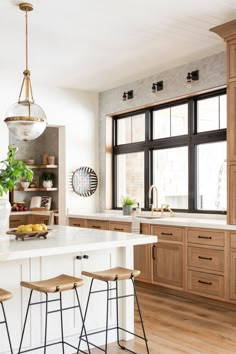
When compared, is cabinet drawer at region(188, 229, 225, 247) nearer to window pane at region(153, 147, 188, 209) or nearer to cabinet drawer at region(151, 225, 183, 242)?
cabinet drawer at region(151, 225, 183, 242)

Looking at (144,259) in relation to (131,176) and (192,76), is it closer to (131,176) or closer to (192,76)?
(131,176)

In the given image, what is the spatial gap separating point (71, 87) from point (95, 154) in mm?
1096

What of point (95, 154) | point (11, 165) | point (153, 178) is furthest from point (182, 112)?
point (11, 165)

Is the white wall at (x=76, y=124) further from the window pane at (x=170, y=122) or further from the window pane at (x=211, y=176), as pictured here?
the window pane at (x=211, y=176)

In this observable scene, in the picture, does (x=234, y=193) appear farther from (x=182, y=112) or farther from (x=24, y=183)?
(x=24, y=183)

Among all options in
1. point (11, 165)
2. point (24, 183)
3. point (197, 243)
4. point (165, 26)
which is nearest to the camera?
point (11, 165)

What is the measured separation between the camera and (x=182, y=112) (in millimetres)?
6074

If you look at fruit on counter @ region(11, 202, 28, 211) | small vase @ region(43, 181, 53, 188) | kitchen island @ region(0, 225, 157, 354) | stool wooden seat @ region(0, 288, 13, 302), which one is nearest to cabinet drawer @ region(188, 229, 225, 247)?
kitchen island @ region(0, 225, 157, 354)

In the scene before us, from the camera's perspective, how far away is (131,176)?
23.0 ft

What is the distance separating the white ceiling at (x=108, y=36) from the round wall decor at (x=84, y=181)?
143 centimetres

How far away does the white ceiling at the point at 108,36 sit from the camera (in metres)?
4.01

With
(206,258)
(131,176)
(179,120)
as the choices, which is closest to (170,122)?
(179,120)

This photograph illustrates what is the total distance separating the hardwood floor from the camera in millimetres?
3574

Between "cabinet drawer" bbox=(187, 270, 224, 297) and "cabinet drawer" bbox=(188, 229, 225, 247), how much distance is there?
0.33 m
